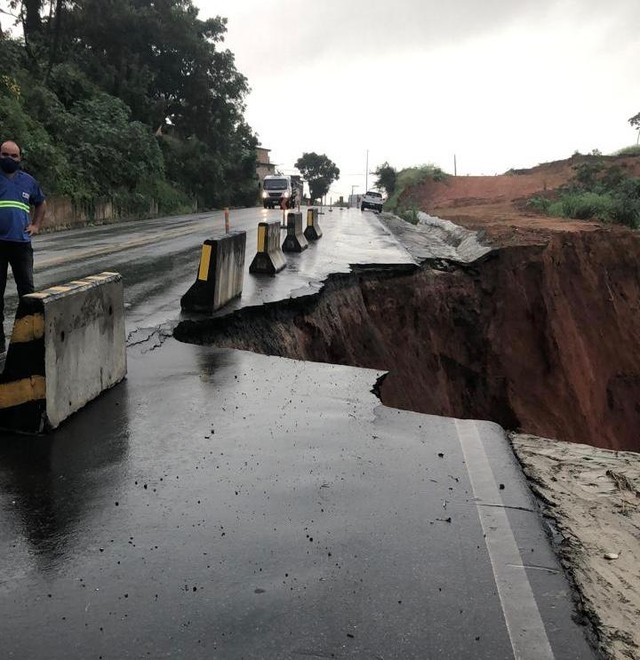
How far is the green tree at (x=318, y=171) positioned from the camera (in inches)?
3632

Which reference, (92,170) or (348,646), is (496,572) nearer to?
(348,646)

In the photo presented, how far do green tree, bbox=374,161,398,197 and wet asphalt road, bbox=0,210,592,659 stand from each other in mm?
68867

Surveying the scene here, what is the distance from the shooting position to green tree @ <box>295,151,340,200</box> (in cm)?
9225

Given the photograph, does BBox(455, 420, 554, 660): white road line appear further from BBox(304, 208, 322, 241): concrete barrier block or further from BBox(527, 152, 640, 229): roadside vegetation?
BBox(527, 152, 640, 229): roadside vegetation

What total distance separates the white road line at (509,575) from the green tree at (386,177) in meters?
69.5

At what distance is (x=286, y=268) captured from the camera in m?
12.3

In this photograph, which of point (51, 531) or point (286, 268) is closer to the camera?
point (51, 531)

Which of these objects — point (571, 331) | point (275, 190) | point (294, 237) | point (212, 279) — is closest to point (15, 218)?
point (212, 279)

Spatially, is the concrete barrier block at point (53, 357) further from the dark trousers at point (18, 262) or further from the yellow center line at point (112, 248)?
the yellow center line at point (112, 248)

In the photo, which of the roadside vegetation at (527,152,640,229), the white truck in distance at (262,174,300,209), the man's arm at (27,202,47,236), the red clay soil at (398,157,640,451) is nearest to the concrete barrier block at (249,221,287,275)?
the man's arm at (27,202,47,236)

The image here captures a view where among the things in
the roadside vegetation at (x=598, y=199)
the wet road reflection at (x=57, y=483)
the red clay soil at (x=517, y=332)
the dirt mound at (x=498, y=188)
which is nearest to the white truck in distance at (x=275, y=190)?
the dirt mound at (x=498, y=188)

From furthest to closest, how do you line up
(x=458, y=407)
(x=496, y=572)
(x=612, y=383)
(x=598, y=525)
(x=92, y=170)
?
(x=92, y=170), (x=612, y=383), (x=458, y=407), (x=598, y=525), (x=496, y=572)

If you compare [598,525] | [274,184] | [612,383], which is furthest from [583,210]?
[598,525]

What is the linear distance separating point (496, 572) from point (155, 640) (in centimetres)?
145
